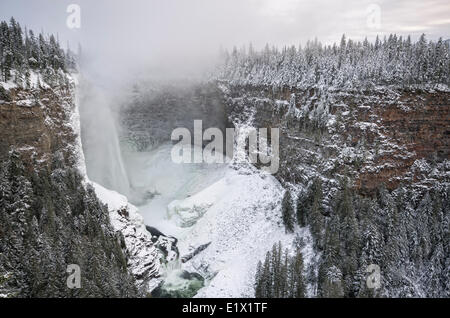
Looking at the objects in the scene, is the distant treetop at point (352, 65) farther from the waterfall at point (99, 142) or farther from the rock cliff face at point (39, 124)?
the rock cliff face at point (39, 124)

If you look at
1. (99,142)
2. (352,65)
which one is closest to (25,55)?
(99,142)

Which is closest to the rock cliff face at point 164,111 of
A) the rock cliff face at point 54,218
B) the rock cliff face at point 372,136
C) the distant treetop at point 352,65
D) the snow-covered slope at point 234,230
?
the distant treetop at point 352,65

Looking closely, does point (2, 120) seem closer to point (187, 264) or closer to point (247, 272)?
point (187, 264)

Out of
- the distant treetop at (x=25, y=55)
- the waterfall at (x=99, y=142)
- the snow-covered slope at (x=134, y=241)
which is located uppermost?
the distant treetop at (x=25, y=55)

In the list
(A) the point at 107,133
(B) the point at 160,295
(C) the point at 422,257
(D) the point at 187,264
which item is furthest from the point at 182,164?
(C) the point at 422,257

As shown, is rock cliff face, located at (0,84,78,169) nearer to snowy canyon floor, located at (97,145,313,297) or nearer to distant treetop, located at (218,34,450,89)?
snowy canyon floor, located at (97,145,313,297)

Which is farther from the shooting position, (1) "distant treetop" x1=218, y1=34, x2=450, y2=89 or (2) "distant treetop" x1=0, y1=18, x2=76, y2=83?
(1) "distant treetop" x1=218, y1=34, x2=450, y2=89

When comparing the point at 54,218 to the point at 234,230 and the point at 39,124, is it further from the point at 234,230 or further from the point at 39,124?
the point at 234,230

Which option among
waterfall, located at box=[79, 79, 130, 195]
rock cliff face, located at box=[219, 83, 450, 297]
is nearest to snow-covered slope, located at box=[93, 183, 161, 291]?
waterfall, located at box=[79, 79, 130, 195]
